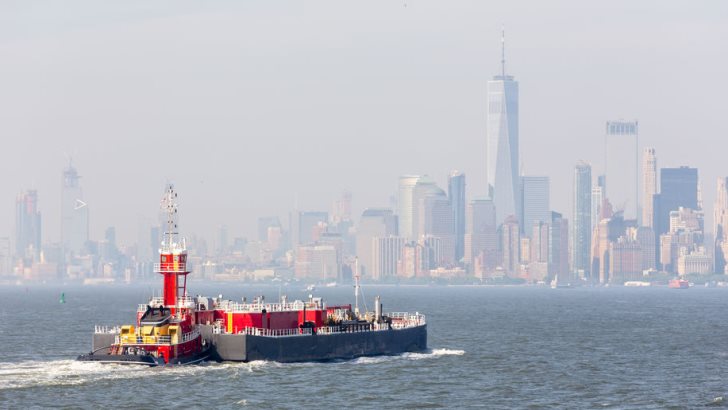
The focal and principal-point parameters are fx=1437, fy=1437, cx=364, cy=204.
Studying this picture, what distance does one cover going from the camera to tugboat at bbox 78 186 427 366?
9431cm

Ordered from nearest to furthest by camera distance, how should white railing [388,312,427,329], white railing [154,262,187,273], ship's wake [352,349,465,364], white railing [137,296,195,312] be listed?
white railing [137,296,195,312], white railing [154,262,187,273], ship's wake [352,349,465,364], white railing [388,312,427,329]

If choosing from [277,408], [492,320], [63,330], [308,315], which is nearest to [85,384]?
[277,408]

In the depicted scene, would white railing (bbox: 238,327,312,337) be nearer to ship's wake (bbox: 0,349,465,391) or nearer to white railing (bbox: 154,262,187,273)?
ship's wake (bbox: 0,349,465,391)

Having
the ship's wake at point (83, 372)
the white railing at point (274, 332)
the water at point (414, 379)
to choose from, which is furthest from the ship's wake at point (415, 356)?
the ship's wake at point (83, 372)

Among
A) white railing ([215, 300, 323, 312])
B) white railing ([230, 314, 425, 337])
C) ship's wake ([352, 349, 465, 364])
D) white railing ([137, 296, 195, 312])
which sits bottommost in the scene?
ship's wake ([352, 349, 465, 364])

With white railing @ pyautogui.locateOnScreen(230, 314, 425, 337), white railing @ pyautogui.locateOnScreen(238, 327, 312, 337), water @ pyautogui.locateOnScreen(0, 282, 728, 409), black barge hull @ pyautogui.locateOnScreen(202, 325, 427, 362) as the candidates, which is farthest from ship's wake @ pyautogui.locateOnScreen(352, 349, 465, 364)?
white railing @ pyautogui.locateOnScreen(238, 327, 312, 337)

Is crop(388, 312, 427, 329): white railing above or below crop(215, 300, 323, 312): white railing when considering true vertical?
below

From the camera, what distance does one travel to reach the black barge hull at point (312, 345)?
320 feet

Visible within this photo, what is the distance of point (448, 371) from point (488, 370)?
3.63 meters

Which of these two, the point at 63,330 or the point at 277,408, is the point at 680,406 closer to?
the point at 277,408

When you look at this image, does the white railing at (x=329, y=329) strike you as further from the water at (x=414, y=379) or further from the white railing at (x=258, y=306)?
the water at (x=414, y=379)

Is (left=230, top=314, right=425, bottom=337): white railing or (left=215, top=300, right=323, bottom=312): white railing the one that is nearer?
(left=230, top=314, right=425, bottom=337): white railing

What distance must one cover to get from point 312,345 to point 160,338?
42.2 ft

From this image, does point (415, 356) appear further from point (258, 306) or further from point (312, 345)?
point (258, 306)
